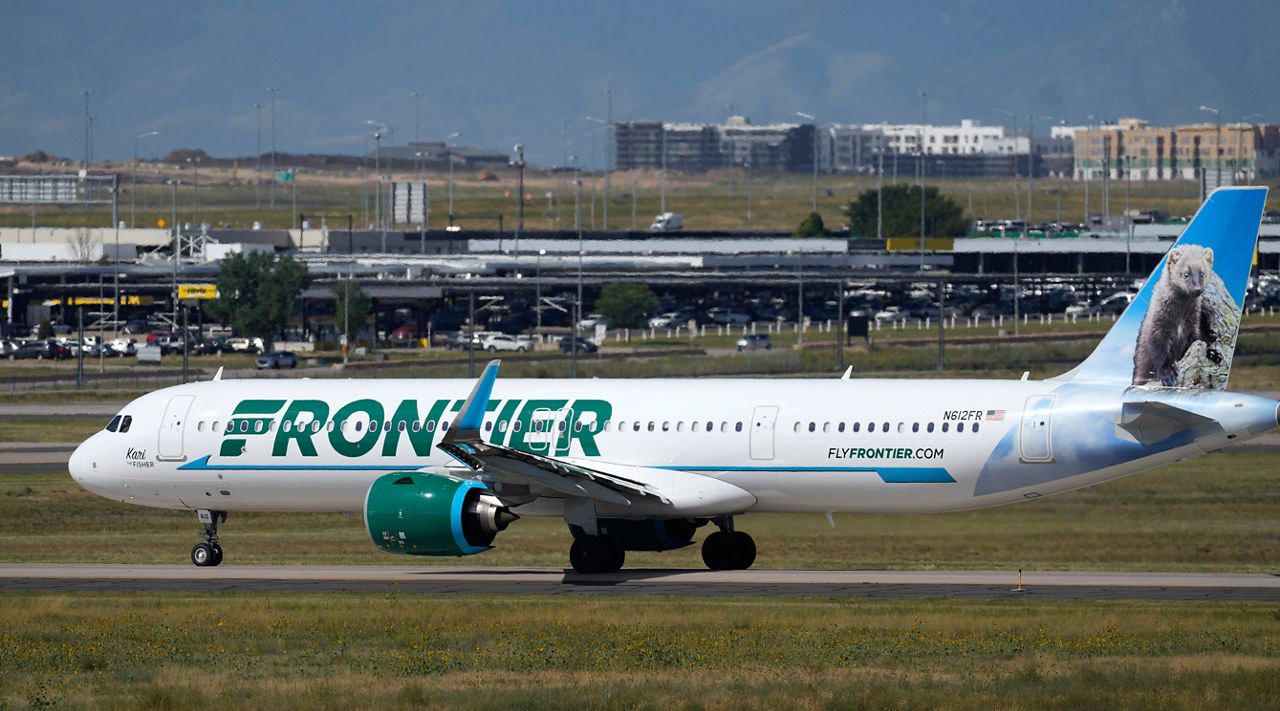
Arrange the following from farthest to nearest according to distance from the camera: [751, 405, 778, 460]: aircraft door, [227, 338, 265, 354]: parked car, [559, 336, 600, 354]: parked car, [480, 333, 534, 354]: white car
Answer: [227, 338, 265, 354]: parked car < [480, 333, 534, 354]: white car < [559, 336, 600, 354]: parked car < [751, 405, 778, 460]: aircraft door

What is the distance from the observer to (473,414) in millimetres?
37688

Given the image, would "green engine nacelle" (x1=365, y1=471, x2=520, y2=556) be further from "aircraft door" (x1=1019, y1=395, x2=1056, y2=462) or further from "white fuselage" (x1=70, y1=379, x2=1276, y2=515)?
"aircraft door" (x1=1019, y1=395, x2=1056, y2=462)

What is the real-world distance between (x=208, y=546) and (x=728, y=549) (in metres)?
11.6

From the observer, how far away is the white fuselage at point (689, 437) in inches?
1515

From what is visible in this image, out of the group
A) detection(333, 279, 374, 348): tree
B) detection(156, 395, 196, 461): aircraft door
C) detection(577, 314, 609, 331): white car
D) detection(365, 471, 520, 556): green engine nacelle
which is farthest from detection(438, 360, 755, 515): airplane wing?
detection(577, 314, 609, 331): white car

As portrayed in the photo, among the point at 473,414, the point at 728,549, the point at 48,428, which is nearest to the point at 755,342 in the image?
the point at 48,428

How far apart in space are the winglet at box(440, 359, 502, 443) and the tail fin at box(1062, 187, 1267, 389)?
39.5ft

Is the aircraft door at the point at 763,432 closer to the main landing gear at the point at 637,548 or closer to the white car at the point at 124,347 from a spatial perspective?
the main landing gear at the point at 637,548

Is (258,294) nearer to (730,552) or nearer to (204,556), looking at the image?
(204,556)

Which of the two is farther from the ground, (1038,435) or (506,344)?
(506,344)

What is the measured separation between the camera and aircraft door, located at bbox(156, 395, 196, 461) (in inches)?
1727

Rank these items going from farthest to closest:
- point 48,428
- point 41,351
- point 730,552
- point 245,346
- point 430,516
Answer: point 245,346 → point 41,351 → point 48,428 → point 730,552 → point 430,516

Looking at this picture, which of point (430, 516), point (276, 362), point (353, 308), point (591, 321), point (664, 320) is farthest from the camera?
point (664, 320)

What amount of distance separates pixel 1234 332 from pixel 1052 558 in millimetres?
8395
